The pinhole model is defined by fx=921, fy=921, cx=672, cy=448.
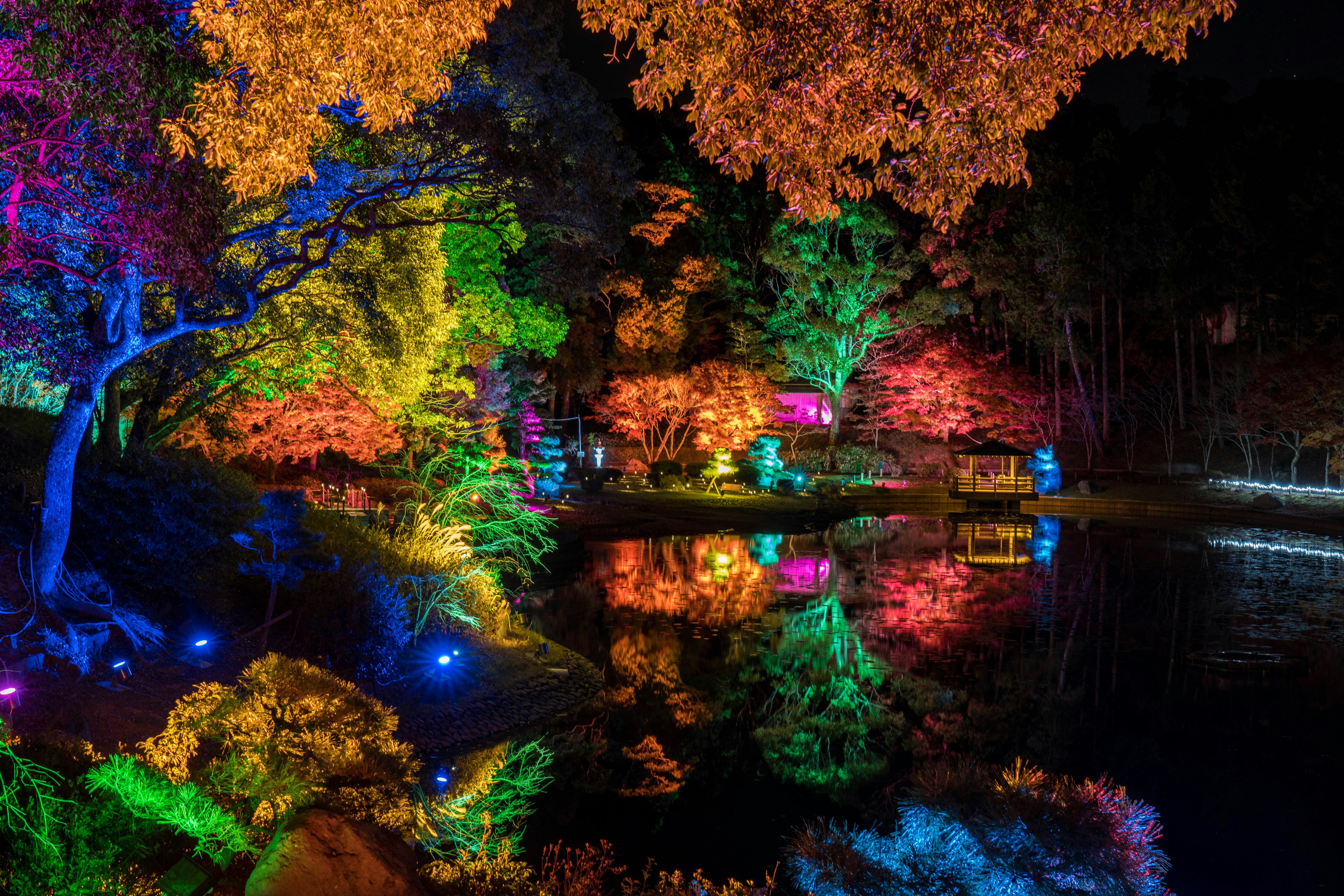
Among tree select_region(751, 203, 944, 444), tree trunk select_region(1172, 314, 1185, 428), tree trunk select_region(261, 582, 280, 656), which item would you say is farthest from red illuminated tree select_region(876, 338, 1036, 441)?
tree trunk select_region(261, 582, 280, 656)

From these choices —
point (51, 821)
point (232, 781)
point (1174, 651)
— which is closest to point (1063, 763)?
point (1174, 651)

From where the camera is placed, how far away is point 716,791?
6.97 meters

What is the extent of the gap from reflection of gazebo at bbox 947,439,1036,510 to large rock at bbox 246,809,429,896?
89.5 feet

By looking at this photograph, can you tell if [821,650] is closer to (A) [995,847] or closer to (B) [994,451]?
(A) [995,847]

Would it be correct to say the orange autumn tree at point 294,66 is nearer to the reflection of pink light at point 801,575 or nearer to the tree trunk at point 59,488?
the tree trunk at point 59,488

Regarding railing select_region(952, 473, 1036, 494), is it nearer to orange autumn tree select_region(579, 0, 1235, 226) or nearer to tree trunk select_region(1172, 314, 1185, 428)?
tree trunk select_region(1172, 314, 1185, 428)

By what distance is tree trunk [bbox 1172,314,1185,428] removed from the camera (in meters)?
34.1

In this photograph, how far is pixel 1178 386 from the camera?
34312mm

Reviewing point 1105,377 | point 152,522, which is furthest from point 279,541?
point 1105,377

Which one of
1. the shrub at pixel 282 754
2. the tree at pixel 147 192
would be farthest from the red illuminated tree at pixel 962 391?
the shrub at pixel 282 754

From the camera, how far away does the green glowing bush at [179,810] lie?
4.21 m

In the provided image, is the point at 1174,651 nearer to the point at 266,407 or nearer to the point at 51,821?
the point at 51,821

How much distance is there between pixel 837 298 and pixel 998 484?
11.5 metres

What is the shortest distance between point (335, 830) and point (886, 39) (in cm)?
518
